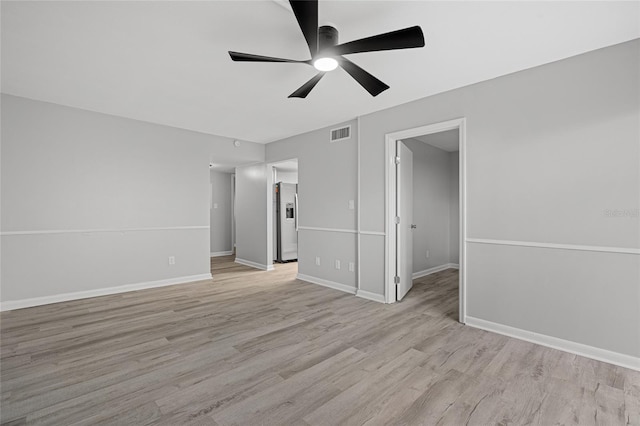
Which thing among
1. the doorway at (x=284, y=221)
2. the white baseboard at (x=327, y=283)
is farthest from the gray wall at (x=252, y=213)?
the white baseboard at (x=327, y=283)

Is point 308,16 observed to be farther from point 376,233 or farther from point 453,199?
point 453,199

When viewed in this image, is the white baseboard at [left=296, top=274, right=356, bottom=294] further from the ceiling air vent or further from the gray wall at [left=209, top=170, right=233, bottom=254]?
the gray wall at [left=209, top=170, right=233, bottom=254]

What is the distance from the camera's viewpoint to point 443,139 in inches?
213

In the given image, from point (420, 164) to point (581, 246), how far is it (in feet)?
11.0

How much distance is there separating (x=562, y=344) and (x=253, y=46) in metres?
3.73

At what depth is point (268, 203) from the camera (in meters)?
6.08

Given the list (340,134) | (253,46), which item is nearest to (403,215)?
(340,134)

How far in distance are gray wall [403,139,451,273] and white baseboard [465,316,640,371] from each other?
2436 mm

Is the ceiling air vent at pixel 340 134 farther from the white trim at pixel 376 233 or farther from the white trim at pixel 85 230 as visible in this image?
the white trim at pixel 85 230

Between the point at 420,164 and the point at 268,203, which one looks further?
the point at 268,203

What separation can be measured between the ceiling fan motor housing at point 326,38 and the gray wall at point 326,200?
2.29 meters

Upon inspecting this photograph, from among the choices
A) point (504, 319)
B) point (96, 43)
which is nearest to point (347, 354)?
point (504, 319)

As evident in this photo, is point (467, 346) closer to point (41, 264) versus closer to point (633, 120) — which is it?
point (633, 120)

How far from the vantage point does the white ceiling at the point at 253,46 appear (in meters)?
1.99
